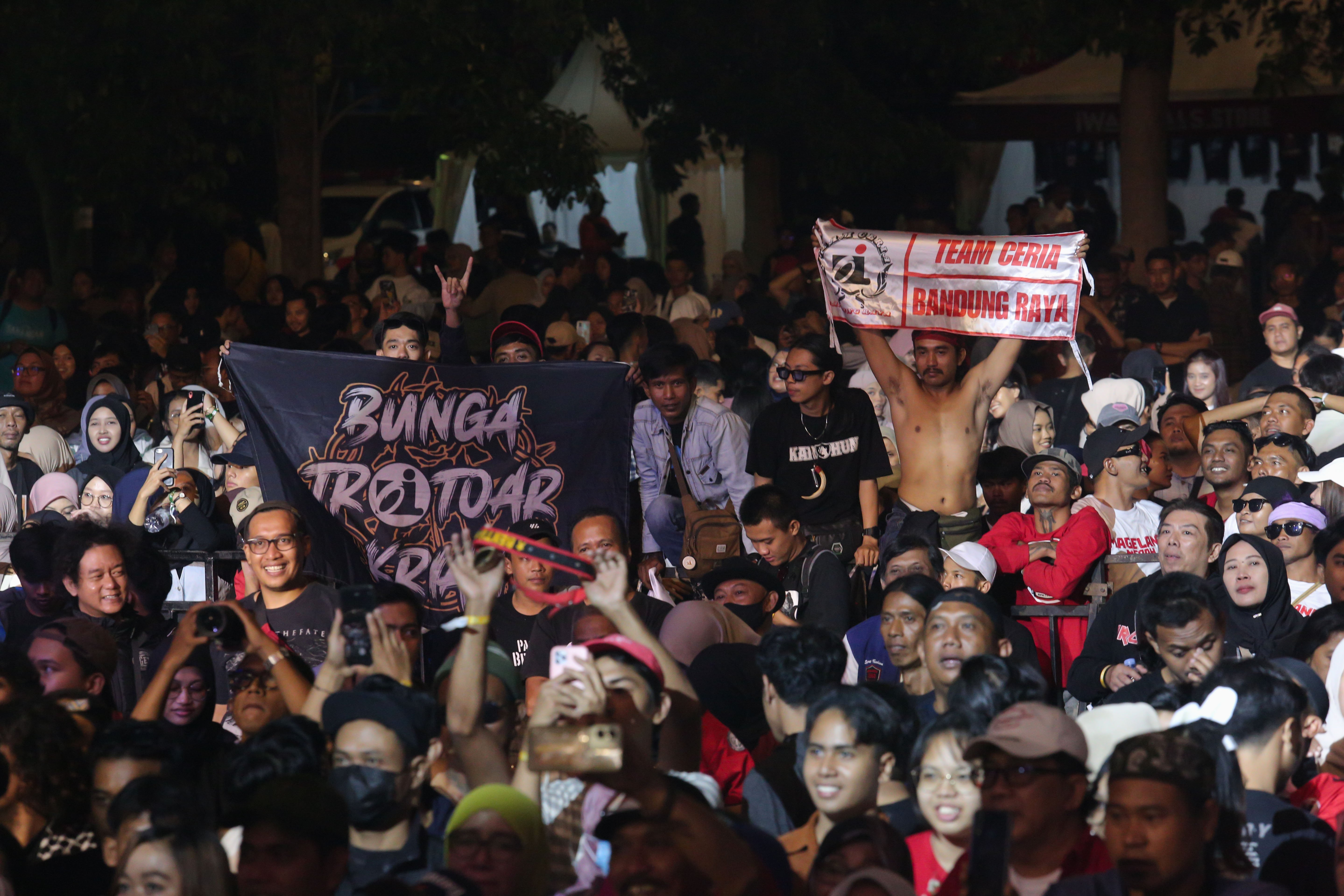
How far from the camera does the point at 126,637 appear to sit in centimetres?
729

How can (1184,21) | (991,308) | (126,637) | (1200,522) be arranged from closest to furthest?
(126,637)
(1200,522)
(991,308)
(1184,21)

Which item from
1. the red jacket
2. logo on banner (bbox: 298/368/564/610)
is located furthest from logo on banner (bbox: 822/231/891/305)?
logo on banner (bbox: 298/368/564/610)

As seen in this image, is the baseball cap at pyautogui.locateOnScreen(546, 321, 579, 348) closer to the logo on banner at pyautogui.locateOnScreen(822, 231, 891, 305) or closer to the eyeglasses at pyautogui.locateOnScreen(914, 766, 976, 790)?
the logo on banner at pyautogui.locateOnScreen(822, 231, 891, 305)

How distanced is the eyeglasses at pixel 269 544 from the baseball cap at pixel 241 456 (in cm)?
186

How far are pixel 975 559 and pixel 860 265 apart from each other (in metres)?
2.45

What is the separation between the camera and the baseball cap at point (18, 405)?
35.1ft

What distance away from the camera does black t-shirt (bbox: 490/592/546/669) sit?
7520mm

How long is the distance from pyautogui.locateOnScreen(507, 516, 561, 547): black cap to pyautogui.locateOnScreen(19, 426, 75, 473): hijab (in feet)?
12.0

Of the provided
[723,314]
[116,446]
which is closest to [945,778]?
[116,446]

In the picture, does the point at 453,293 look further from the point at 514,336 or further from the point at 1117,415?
the point at 1117,415

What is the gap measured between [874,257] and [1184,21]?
25.6 feet

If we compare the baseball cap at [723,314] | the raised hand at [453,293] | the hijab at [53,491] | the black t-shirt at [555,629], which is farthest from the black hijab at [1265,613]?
the baseball cap at [723,314]

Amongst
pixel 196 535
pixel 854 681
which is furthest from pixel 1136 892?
pixel 196 535

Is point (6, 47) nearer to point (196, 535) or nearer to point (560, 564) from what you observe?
point (196, 535)
